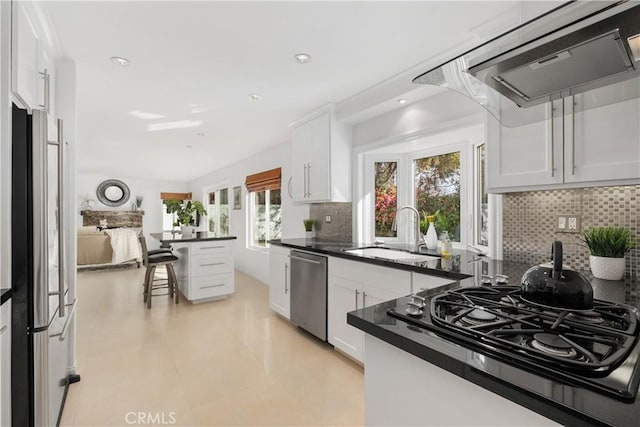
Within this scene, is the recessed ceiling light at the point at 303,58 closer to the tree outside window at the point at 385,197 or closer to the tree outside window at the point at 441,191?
the tree outside window at the point at 385,197

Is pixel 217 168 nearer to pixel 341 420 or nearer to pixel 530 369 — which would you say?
pixel 341 420

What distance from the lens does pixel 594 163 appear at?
1.42m

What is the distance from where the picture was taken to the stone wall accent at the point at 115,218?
8.52m

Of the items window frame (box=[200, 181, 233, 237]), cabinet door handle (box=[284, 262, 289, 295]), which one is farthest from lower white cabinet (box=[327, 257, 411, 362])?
window frame (box=[200, 181, 233, 237])

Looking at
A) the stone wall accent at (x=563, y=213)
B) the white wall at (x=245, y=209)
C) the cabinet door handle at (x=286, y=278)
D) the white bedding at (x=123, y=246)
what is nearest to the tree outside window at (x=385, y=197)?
the cabinet door handle at (x=286, y=278)

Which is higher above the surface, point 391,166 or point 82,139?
point 82,139

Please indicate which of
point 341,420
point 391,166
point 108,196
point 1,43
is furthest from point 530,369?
A: point 108,196

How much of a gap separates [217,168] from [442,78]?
6.92 meters

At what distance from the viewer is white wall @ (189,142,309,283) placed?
455 centimetres

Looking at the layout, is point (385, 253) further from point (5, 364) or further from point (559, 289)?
point (5, 364)

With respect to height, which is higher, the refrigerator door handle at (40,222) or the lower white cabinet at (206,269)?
the refrigerator door handle at (40,222)

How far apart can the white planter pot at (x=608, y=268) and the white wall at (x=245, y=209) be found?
3.07m

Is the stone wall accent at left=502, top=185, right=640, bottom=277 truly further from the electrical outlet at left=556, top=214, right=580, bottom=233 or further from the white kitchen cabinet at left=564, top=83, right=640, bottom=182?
the white kitchen cabinet at left=564, top=83, right=640, bottom=182

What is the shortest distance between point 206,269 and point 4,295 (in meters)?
2.93
